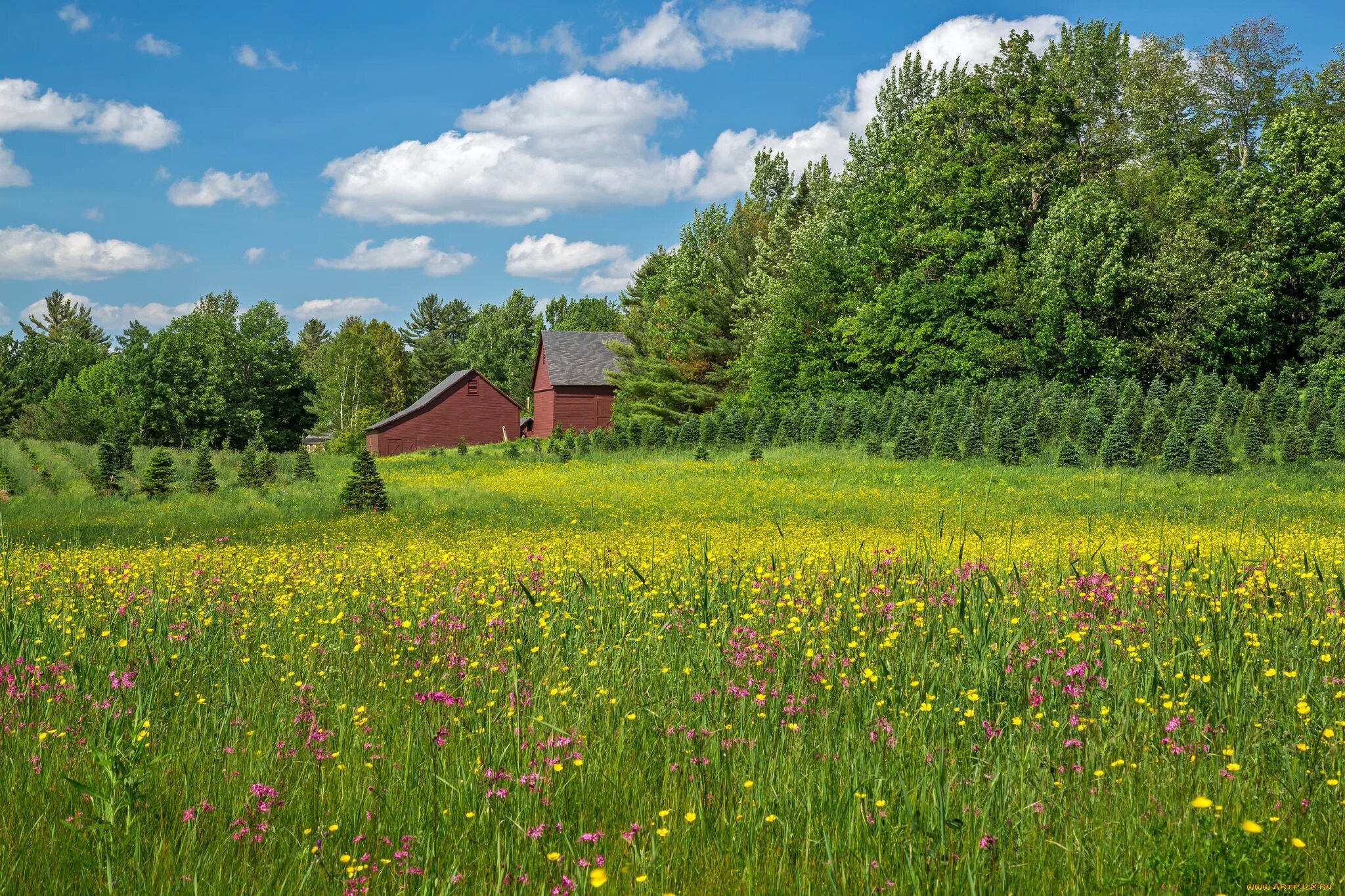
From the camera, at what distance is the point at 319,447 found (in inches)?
2616

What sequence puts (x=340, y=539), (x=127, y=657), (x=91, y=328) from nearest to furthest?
(x=127, y=657) → (x=340, y=539) → (x=91, y=328)

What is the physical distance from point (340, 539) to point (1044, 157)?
35.1 m

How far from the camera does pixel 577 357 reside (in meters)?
59.2

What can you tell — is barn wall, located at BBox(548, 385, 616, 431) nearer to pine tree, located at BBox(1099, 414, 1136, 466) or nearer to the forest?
the forest

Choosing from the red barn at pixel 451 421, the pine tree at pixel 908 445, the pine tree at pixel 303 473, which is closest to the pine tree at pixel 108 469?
the pine tree at pixel 303 473

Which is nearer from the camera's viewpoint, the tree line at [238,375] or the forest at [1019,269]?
the forest at [1019,269]

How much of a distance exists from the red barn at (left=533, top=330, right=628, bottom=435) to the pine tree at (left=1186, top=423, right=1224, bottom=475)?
3819 cm

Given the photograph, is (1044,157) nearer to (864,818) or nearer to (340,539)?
(340,539)

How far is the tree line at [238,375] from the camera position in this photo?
51719 mm

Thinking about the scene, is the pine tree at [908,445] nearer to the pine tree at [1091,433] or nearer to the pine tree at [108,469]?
the pine tree at [1091,433]

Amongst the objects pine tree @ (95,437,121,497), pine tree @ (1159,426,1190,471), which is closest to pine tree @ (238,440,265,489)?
pine tree @ (95,437,121,497)

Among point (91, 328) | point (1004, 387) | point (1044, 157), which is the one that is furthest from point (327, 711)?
point (91, 328)

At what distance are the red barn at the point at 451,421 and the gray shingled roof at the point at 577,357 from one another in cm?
444

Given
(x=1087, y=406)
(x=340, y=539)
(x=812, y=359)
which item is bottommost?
(x=340, y=539)
